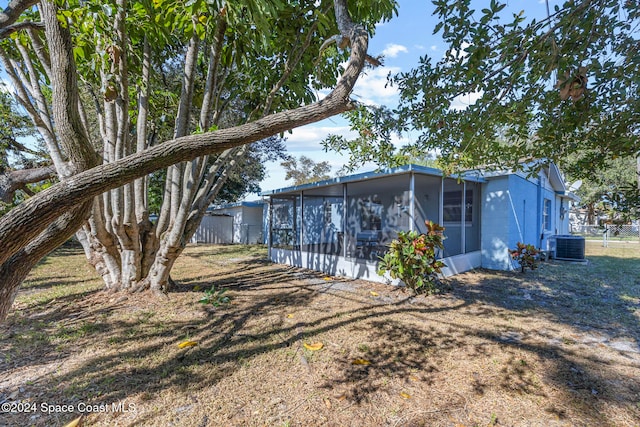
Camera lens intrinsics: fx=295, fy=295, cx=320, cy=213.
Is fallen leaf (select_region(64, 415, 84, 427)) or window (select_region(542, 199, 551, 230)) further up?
window (select_region(542, 199, 551, 230))

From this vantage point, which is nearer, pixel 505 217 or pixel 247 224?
pixel 505 217

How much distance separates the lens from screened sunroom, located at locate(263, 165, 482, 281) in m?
7.46

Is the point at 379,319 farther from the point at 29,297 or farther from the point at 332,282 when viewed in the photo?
the point at 29,297

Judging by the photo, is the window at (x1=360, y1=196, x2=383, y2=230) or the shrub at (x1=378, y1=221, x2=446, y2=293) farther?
the window at (x1=360, y1=196, x2=383, y2=230)

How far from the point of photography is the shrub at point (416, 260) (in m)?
5.65

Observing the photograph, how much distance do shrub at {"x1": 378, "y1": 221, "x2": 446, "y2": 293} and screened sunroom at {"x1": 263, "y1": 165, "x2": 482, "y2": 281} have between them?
25.2 inches

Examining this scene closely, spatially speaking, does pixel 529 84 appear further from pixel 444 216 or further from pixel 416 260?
pixel 444 216

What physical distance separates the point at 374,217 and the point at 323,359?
30.6 ft

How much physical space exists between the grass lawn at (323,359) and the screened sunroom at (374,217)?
2.32 metres

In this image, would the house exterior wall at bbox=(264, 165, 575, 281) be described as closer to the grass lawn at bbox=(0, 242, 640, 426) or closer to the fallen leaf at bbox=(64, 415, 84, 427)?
the grass lawn at bbox=(0, 242, 640, 426)

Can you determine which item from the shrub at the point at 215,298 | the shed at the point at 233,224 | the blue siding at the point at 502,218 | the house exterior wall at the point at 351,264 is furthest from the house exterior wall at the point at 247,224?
the blue siding at the point at 502,218

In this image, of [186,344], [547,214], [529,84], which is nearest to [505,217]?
[547,214]

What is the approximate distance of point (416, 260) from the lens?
5.68 metres

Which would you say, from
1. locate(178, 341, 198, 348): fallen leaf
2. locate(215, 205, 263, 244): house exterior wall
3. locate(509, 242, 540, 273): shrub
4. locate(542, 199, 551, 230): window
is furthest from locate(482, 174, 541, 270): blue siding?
locate(215, 205, 263, 244): house exterior wall
